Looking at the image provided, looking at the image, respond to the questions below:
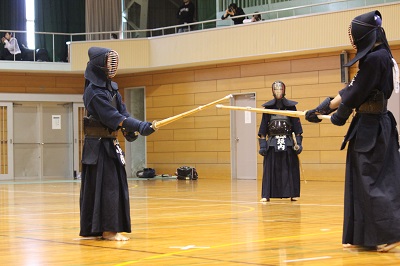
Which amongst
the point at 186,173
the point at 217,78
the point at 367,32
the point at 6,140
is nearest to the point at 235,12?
the point at 217,78

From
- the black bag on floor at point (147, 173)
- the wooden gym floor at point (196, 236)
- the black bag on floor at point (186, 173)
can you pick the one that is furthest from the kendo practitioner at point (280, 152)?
the black bag on floor at point (147, 173)

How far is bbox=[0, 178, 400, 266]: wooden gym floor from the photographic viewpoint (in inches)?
231

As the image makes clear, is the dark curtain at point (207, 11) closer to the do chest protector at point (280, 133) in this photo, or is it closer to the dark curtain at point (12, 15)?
the dark curtain at point (12, 15)

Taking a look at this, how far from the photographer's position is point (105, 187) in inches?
286

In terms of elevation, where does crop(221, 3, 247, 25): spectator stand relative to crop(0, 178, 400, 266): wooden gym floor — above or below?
above

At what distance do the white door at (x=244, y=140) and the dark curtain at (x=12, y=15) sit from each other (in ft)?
28.3

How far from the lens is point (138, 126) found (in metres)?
7.05

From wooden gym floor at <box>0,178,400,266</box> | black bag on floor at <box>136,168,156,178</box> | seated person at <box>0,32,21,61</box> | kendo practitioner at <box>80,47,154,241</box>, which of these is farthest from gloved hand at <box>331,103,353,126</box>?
seated person at <box>0,32,21,61</box>

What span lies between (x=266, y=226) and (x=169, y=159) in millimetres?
16238

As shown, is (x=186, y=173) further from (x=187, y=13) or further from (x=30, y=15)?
(x=30, y=15)

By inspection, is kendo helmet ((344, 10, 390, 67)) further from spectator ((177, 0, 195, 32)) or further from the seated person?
the seated person

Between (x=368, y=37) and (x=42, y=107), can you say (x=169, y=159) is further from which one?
(x=368, y=37)

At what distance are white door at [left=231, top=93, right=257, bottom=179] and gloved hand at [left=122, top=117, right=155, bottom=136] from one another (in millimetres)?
15319

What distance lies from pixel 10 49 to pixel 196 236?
59.4 feet
